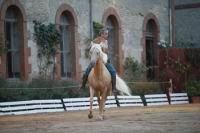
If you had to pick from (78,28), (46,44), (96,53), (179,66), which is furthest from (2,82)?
(179,66)

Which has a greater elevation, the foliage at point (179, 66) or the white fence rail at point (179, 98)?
the foliage at point (179, 66)

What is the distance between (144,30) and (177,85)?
3339mm

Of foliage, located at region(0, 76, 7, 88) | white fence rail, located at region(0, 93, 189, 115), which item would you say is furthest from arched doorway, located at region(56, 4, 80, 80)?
foliage, located at region(0, 76, 7, 88)

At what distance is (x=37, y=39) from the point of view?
82.4ft

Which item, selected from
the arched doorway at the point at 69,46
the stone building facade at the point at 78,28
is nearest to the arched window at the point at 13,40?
the stone building facade at the point at 78,28

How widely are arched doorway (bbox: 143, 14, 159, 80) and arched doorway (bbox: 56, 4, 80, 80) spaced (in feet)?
22.3

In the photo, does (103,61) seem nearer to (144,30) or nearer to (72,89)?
(72,89)

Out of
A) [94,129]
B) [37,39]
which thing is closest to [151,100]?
[37,39]

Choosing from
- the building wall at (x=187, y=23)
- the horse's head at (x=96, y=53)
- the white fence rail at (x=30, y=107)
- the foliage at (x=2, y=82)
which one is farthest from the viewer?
the building wall at (x=187, y=23)

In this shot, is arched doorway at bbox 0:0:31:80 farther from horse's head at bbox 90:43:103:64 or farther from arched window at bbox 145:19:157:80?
arched window at bbox 145:19:157:80

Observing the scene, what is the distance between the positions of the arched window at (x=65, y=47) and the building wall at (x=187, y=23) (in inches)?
415

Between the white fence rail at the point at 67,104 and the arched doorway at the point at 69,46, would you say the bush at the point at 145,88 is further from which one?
the arched doorway at the point at 69,46

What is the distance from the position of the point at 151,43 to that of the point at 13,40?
459 inches

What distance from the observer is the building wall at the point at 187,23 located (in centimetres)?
3641
